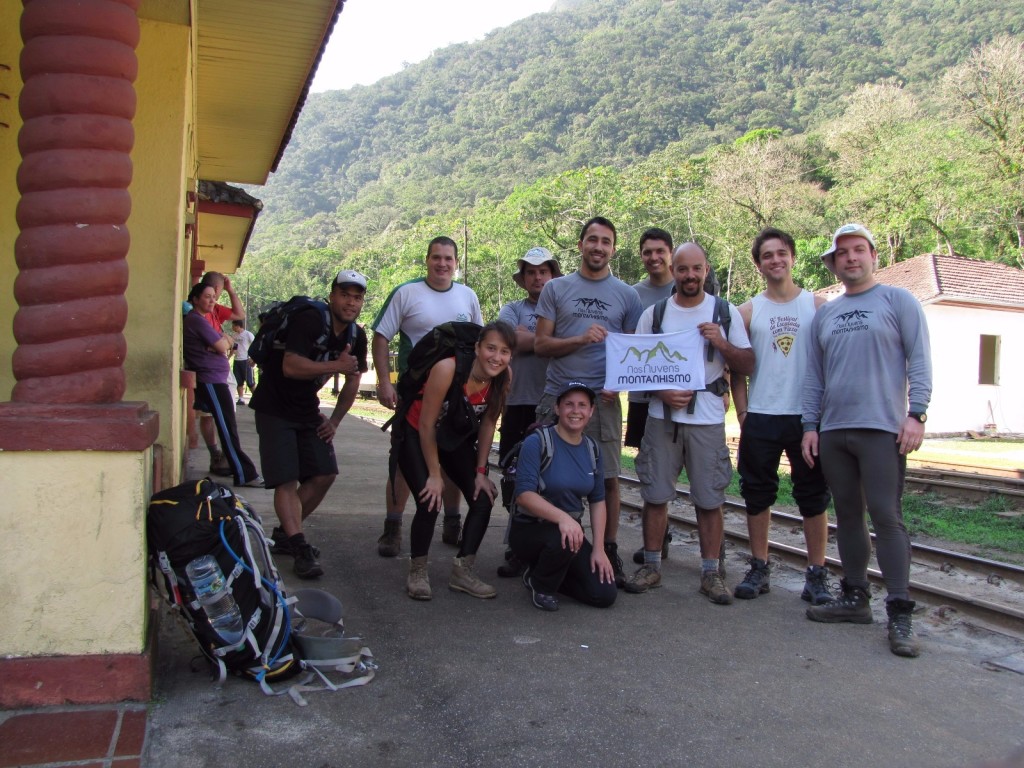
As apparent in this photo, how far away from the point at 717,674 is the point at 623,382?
2028 millimetres

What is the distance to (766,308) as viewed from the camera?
579cm

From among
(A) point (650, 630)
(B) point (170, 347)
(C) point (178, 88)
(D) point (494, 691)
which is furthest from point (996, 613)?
(C) point (178, 88)

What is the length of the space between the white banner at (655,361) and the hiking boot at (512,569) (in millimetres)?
1349

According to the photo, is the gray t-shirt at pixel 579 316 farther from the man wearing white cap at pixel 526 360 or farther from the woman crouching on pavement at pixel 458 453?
the woman crouching on pavement at pixel 458 453

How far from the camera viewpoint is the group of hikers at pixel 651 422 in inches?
198

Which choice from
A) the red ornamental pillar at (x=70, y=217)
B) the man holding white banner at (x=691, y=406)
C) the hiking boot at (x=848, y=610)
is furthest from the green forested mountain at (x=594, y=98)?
the red ornamental pillar at (x=70, y=217)

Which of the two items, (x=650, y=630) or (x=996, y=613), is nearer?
(x=650, y=630)

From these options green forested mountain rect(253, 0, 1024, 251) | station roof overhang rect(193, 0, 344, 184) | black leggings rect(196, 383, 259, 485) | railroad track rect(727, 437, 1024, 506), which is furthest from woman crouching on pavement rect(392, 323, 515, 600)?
green forested mountain rect(253, 0, 1024, 251)

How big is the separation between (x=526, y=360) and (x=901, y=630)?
3126 millimetres

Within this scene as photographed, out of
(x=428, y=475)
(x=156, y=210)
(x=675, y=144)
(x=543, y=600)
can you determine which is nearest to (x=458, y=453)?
(x=428, y=475)

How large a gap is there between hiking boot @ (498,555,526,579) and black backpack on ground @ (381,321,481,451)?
3.41ft

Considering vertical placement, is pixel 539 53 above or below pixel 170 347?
above

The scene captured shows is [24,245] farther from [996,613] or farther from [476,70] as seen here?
[476,70]

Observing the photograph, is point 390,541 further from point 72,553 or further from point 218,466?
point 218,466
